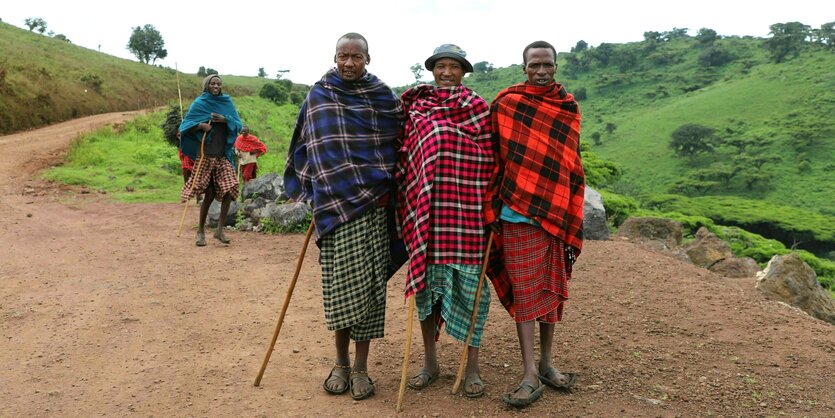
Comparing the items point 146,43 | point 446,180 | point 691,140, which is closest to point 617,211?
point 446,180

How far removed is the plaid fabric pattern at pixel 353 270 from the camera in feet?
10.9

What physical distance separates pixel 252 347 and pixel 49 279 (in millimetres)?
2971

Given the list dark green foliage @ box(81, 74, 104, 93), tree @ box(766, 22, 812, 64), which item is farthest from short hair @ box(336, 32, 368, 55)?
tree @ box(766, 22, 812, 64)

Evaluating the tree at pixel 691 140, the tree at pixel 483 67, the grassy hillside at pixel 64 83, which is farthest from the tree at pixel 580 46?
the grassy hillside at pixel 64 83

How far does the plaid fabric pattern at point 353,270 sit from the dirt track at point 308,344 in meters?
0.51

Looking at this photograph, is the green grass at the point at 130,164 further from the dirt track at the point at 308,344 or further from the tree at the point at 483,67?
the tree at the point at 483,67

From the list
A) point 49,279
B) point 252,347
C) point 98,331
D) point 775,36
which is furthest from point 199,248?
point 775,36

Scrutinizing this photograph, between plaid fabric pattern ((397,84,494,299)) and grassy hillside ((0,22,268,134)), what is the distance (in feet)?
60.6

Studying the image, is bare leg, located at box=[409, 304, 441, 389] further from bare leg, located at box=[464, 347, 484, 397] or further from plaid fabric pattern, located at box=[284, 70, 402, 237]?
plaid fabric pattern, located at box=[284, 70, 402, 237]

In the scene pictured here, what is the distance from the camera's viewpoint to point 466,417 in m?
3.18

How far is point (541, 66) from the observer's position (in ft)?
11.2

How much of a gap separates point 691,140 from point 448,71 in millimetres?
47065

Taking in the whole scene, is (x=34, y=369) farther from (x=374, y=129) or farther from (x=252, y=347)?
(x=374, y=129)

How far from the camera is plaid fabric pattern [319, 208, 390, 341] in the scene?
3334mm
